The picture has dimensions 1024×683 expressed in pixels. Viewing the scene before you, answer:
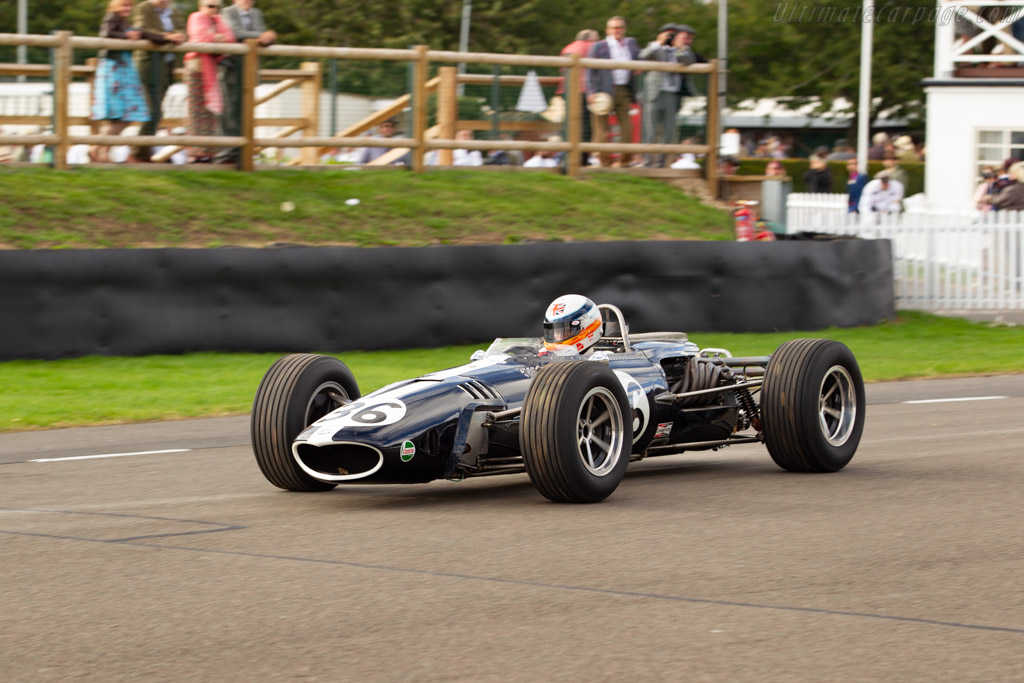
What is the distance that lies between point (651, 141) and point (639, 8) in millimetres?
35403

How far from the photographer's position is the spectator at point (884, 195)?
829 inches

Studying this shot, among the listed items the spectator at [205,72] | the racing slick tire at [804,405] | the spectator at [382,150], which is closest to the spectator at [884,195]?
the spectator at [382,150]

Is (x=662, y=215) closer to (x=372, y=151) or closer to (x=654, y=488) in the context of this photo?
(x=372, y=151)

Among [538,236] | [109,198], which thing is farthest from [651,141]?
[109,198]

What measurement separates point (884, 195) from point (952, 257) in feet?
7.93

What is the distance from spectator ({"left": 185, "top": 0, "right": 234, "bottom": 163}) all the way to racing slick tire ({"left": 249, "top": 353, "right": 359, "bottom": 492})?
9.32 m

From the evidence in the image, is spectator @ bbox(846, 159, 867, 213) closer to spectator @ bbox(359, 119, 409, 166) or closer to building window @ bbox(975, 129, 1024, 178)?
building window @ bbox(975, 129, 1024, 178)

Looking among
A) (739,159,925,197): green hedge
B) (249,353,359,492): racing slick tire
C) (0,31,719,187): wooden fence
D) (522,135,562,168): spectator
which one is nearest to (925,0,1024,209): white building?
(0,31,719,187): wooden fence

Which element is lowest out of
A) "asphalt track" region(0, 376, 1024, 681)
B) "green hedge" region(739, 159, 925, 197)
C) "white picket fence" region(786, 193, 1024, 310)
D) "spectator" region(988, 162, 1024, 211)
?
A: "asphalt track" region(0, 376, 1024, 681)

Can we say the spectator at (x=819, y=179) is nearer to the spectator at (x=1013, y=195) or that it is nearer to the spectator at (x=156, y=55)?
the spectator at (x=1013, y=195)

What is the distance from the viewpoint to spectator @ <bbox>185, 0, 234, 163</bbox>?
53.2 feet

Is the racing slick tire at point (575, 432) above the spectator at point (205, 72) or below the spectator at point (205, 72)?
below

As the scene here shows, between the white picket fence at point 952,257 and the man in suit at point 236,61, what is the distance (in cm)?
747

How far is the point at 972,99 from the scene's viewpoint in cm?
2658
